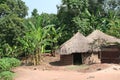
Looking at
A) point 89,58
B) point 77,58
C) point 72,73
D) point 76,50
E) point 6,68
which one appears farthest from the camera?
point 77,58

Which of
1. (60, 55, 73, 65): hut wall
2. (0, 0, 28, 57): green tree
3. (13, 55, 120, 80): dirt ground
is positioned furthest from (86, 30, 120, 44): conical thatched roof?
(0, 0, 28, 57): green tree

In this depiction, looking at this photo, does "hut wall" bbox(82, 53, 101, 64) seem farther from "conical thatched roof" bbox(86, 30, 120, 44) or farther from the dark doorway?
the dark doorway

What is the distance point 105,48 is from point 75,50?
119 inches

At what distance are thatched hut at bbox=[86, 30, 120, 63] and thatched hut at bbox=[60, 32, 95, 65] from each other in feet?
2.31

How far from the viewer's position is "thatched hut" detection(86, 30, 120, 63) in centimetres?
3234

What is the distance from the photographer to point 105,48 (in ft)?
109

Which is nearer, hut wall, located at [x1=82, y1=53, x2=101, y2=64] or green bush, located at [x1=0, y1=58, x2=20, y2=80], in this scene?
green bush, located at [x1=0, y1=58, x2=20, y2=80]

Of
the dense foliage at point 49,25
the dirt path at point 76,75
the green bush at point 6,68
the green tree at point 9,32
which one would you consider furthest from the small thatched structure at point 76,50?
the green bush at point 6,68

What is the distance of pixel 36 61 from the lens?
105ft

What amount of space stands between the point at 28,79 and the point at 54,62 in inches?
467

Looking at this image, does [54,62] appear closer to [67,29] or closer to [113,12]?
[67,29]

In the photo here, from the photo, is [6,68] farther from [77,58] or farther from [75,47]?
[77,58]

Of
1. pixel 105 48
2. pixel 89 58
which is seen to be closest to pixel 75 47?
pixel 89 58

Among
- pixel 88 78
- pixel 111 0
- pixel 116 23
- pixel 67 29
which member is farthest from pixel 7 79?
pixel 111 0
